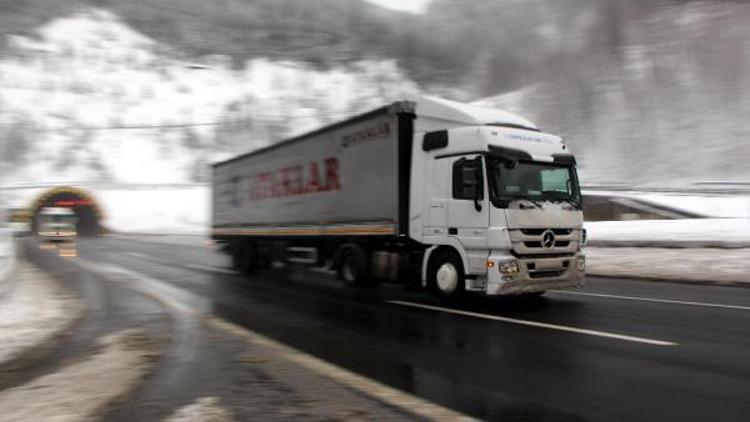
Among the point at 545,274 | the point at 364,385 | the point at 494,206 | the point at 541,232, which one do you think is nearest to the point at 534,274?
the point at 545,274

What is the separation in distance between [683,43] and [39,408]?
69.2m

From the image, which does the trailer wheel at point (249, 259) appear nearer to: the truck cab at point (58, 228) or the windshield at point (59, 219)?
the truck cab at point (58, 228)

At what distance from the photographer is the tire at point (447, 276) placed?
32.0ft

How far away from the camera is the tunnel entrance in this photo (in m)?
54.1

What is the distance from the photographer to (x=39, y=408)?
4551mm

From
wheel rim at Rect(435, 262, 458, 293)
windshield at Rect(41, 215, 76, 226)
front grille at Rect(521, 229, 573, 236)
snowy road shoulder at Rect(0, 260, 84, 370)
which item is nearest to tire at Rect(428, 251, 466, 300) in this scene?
wheel rim at Rect(435, 262, 458, 293)

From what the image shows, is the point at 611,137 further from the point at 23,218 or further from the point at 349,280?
the point at 23,218

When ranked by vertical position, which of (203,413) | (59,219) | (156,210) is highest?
(156,210)

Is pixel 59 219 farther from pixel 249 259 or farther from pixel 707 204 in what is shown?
pixel 707 204

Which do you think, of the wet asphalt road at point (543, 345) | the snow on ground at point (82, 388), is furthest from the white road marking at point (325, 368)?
the snow on ground at point (82, 388)

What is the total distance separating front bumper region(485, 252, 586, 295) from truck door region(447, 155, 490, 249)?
452 mm

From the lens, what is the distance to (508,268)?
29.6 ft

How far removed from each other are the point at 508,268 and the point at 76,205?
53815 millimetres

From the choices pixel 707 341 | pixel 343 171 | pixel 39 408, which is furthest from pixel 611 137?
pixel 39 408
